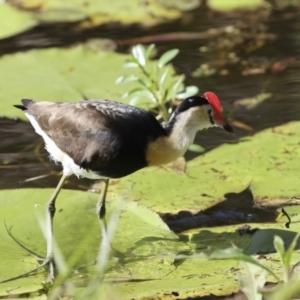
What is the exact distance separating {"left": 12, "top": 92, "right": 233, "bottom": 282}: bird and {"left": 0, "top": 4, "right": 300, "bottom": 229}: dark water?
0.68 m

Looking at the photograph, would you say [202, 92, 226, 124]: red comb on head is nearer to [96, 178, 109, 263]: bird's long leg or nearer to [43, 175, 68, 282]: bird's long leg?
[96, 178, 109, 263]: bird's long leg

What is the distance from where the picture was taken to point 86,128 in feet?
12.0

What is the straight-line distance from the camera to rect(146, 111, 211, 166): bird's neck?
3.65 meters

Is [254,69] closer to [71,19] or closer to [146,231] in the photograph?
[71,19]

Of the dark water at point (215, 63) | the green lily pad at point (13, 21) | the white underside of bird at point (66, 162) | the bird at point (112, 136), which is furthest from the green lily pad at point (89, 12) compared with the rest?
the bird at point (112, 136)

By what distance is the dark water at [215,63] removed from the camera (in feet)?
15.2

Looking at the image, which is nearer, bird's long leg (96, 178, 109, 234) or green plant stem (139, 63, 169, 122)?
bird's long leg (96, 178, 109, 234)

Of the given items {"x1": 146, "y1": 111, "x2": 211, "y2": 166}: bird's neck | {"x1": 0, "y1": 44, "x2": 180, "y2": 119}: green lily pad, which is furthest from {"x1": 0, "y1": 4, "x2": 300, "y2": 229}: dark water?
{"x1": 146, "y1": 111, "x2": 211, "y2": 166}: bird's neck

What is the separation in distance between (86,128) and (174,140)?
41cm

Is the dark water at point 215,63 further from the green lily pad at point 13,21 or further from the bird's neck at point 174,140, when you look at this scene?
the bird's neck at point 174,140

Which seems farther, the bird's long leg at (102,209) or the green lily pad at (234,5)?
the green lily pad at (234,5)

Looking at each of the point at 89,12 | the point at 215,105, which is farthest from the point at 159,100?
the point at 89,12

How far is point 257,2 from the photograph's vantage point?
7.05 meters

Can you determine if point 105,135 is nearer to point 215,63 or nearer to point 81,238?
point 81,238
